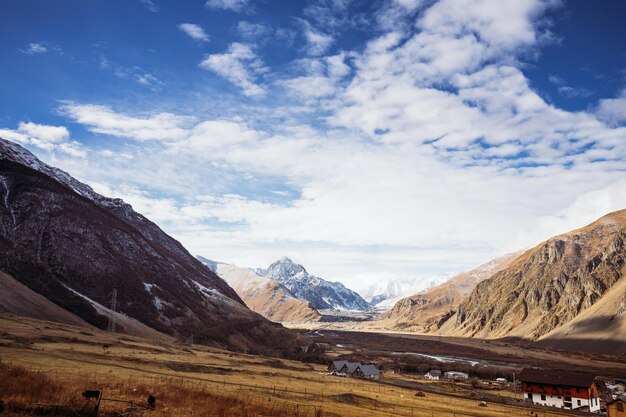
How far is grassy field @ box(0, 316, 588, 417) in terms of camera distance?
3500cm

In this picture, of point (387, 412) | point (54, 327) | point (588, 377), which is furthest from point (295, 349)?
point (387, 412)

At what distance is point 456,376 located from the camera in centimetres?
13475

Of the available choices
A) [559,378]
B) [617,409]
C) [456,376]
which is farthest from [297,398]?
[456,376]

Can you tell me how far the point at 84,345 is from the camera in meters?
82.1

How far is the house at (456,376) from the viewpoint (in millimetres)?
131375

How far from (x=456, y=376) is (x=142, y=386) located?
11272 cm

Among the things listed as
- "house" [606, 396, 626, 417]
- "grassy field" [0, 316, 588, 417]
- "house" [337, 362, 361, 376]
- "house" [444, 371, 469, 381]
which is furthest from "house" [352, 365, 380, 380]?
"house" [606, 396, 626, 417]

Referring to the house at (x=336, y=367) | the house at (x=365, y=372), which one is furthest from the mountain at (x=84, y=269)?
the house at (x=365, y=372)

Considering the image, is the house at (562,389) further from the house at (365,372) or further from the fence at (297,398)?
the house at (365,372)

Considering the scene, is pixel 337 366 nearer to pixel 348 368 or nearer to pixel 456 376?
pixel 348 368

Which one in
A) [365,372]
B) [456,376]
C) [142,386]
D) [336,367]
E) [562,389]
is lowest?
[456,376]

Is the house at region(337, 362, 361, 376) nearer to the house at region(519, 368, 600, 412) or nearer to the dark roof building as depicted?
the dark roof building

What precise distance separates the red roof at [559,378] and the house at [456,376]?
110 feet

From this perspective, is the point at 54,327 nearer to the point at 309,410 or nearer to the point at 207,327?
the point at 309,410
